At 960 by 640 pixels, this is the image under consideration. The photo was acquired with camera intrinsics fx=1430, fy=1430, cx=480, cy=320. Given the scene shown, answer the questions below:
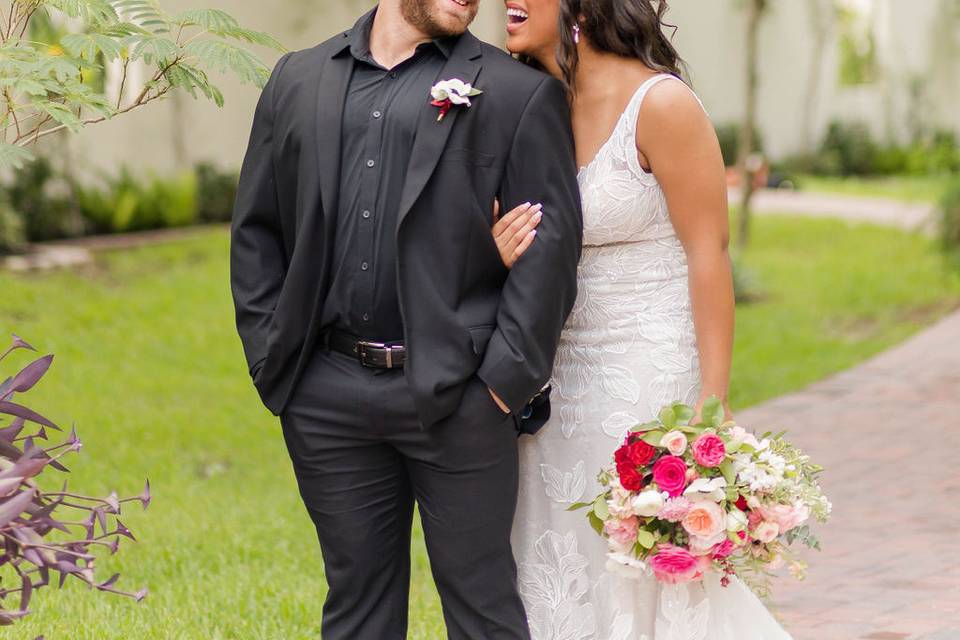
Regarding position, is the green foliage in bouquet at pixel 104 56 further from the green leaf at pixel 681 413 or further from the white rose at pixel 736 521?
the white rose at pixel 736 521

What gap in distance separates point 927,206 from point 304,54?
17076 mm

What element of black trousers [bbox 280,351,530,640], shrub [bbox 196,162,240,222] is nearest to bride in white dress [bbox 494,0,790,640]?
black trousers [bbox 280,351,530,640]

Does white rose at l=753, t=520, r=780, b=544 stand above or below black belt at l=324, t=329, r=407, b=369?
below

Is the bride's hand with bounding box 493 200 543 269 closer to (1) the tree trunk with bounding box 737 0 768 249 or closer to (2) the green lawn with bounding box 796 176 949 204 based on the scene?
(1) the tree trunk with bounding box 737 0 768 249

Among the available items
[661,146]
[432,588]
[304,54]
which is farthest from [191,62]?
[432,588]

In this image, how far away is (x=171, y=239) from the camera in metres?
14.6

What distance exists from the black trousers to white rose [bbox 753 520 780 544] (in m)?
0.59

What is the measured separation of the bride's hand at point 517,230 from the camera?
129 inches

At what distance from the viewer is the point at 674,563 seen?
3.36 m

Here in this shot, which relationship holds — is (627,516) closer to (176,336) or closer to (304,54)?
(304,54)

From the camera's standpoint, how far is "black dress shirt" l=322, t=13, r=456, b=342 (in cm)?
329

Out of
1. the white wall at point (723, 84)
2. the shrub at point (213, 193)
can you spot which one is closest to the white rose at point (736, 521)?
the white wall at point (723, 84)

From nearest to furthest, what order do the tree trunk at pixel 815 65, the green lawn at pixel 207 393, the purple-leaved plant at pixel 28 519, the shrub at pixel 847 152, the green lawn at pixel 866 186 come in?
the purple-leaved plant at pixel 28 519 < the green lawn at pixel 207 393 < the green lawn at pixel 866 186 < the tree trunk at pixel 815 65 < the shrub at pixel 847 152

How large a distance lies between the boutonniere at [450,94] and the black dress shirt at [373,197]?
0.07m
